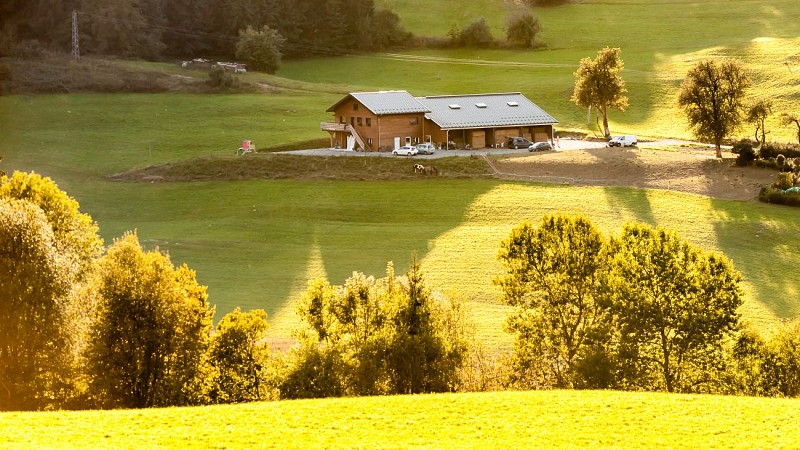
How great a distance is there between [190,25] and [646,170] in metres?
88.9

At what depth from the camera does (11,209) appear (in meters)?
51.7

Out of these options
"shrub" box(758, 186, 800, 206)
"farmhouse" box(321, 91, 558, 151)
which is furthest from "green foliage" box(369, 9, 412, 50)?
"shrub" box(758, 186, 800, 206)

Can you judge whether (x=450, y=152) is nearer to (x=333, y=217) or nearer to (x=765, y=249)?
Result: (x=333, y=217)

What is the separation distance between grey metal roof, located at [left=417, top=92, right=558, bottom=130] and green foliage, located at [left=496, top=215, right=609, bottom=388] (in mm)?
50660

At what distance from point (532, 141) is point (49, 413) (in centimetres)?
7480

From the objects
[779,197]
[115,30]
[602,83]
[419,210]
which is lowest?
[419,210]

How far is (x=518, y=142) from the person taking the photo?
108000mm

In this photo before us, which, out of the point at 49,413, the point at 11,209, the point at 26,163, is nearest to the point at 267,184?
the point at 26,163

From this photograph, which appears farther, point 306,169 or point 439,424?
point 306,169

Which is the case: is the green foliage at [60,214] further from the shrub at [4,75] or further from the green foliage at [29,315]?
the shrub at [4,75]

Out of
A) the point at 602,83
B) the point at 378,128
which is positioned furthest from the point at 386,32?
the point at 378,128

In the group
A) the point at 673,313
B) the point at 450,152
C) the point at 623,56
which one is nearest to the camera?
the point at 673,313

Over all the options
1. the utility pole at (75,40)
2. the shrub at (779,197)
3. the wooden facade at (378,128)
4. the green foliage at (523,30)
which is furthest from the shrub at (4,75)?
the shrub at (779,197)

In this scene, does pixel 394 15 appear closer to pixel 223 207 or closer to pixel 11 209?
pixel 223 207
